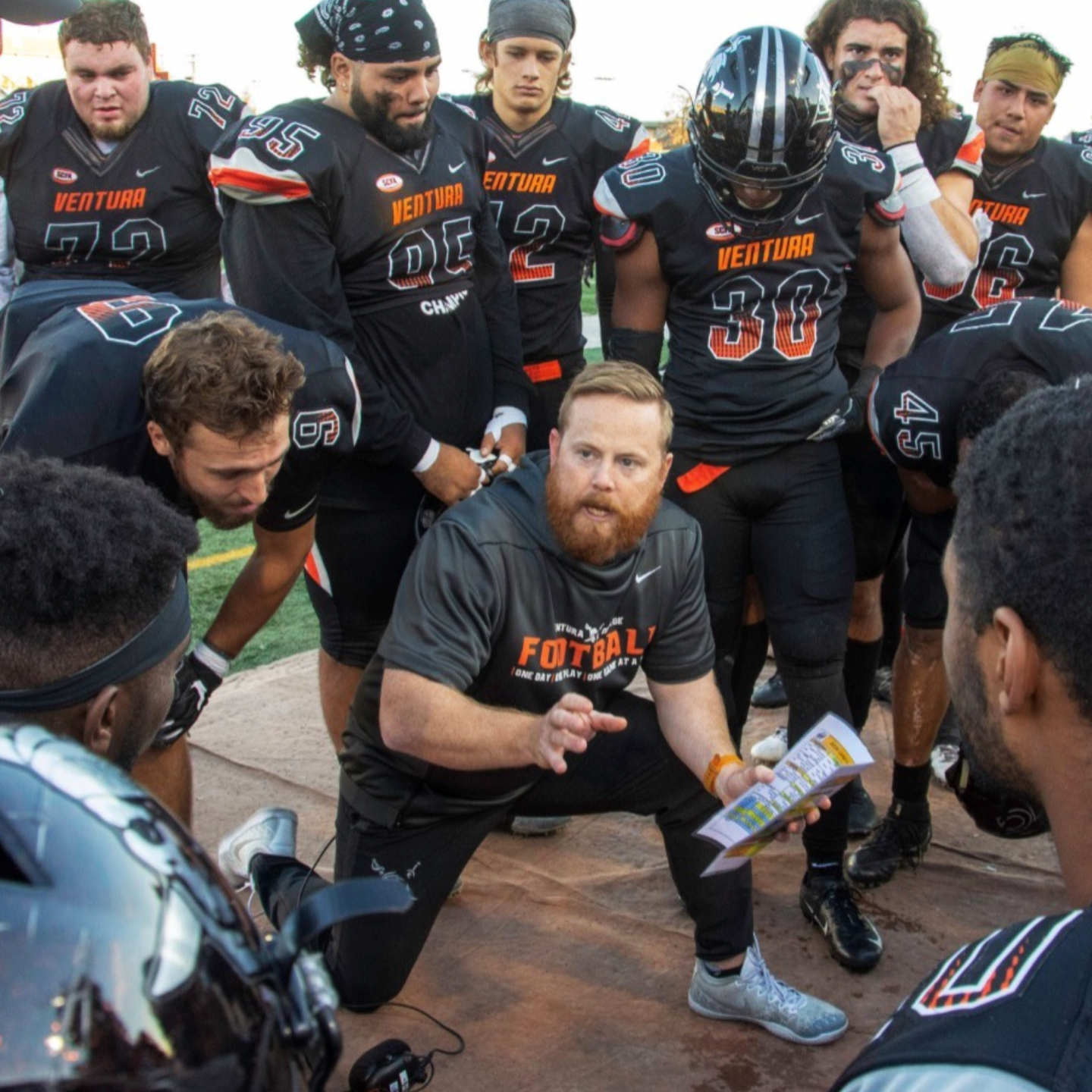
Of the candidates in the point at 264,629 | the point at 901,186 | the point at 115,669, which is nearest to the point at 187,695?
the point at 115,669

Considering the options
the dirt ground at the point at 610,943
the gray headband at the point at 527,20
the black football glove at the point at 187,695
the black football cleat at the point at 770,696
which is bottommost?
the dirt ground at the point at 610,943

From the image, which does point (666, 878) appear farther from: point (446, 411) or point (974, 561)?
point (974, 561)

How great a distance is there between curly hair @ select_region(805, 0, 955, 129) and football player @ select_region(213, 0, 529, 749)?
4.40 feet

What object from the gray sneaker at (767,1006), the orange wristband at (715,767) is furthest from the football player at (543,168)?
the gray sneaker at (767,1006)

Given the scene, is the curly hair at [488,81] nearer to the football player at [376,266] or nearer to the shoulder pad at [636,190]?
the football player at [376,266]

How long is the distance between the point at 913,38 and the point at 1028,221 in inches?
29.0

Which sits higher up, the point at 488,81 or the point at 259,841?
the point at 488,81

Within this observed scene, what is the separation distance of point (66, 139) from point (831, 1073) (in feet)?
12.3

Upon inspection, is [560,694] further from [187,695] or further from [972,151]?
[972,151]

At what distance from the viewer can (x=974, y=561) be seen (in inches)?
58.9

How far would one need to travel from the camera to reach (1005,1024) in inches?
42.6

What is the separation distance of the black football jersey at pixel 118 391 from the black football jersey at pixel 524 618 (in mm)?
452

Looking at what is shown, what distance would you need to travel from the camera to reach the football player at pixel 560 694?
2945 millimetres

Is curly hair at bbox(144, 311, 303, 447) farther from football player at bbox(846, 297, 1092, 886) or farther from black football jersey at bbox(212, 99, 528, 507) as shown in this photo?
football player at bbox(846, 297, 1092, 886)
